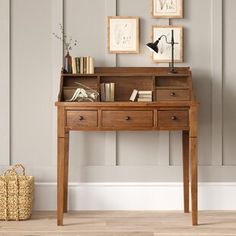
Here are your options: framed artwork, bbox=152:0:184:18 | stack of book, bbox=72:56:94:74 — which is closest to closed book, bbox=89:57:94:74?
stack of book, bbox=72:56:94:74

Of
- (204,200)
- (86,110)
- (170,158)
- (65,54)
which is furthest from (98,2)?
(204,200)

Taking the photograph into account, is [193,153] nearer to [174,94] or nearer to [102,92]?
[174,94]

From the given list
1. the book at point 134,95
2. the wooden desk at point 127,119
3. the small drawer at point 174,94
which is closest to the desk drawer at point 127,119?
the wooden desk at point 127,119

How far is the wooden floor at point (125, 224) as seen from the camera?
4020mm

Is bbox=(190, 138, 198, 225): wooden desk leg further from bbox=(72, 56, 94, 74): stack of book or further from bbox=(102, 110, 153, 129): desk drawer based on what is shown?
bbox=(72, 56, 94, 74): stack of book

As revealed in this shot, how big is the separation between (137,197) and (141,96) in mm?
863

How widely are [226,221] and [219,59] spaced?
4.33ft

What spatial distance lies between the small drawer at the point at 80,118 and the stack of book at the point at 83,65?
501 millimetres

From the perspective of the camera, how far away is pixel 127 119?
429cm

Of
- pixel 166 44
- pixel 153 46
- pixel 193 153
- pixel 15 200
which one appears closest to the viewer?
pixel 193 153

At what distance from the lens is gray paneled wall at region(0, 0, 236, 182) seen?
4.87m

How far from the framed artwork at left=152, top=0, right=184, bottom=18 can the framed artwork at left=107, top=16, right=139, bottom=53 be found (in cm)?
17

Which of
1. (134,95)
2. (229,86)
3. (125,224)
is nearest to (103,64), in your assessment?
(134,95)

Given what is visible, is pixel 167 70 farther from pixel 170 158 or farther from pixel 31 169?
pixel 31 169
